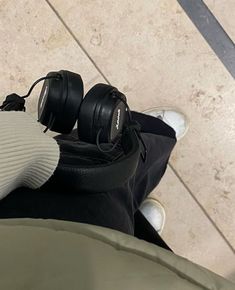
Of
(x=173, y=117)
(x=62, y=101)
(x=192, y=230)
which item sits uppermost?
(x=62, y=101)

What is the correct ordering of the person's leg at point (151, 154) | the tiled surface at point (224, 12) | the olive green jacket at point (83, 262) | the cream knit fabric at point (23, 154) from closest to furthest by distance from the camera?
the olive green jacket at point (83, 262) < the cream knit fabric at point (23, 154) < the person's leg at point (151, 154) < the tiled surface at point (224, 12)

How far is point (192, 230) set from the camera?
3.65ft

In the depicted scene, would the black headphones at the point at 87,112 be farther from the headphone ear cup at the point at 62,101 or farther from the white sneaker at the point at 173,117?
the white sneaker at the point at 173,117

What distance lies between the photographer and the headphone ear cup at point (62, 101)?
0.77m

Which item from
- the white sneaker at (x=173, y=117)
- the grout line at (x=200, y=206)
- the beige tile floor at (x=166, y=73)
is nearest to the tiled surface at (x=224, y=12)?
the beige tile floor at (x=166, y=73)

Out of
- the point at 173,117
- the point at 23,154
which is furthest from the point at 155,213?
the point at 23,154

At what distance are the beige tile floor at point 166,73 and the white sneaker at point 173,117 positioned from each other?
0.05 feet

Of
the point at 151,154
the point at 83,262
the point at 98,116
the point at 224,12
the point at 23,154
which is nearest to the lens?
the point at 83,262

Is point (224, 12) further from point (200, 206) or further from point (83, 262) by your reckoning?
point (83, 262)

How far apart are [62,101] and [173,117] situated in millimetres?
363

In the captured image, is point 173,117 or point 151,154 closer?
point 151,154

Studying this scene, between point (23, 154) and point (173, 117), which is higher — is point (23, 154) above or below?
above

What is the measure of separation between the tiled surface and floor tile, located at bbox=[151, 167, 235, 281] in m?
0.31

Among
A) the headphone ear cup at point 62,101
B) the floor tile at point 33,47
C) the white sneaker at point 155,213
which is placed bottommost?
the white sneaker at point 155,213
